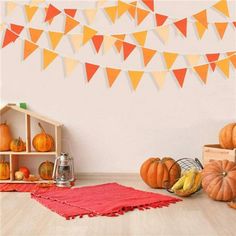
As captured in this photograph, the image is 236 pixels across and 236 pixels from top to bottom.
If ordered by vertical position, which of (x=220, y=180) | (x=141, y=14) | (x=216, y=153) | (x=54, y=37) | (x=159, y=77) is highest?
(x=141, y=14)

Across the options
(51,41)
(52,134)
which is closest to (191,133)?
(52,134)

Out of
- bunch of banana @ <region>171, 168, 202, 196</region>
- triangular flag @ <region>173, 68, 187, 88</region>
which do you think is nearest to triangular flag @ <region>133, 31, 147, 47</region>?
triangular flag @ <region>173, 68, 187, 88</region>

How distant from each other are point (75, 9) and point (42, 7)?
184mm

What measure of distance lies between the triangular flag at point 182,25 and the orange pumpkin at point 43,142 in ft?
3.02

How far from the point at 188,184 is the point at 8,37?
4.22 ft

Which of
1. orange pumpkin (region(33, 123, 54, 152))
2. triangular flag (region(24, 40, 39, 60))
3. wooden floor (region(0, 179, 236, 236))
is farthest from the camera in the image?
triangular flag (region(24, 40, 39, 60))

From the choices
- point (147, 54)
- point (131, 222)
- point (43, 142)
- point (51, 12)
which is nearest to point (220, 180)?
point (131, 222)

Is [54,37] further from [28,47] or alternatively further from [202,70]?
[202,70]

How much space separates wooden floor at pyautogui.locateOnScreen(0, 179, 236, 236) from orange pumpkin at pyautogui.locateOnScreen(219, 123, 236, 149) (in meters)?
0.40

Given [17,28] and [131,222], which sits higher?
[17,28]

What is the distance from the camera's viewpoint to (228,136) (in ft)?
7.64

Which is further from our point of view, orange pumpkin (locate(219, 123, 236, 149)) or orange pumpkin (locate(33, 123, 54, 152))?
orange pumpkin (locate(33, 123, 54, 152))

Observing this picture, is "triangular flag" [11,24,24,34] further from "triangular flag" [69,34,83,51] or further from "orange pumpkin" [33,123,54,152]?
"orange pumpkin" [33,123,54,152]

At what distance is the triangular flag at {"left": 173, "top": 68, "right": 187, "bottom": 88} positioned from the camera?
99.9 inches
